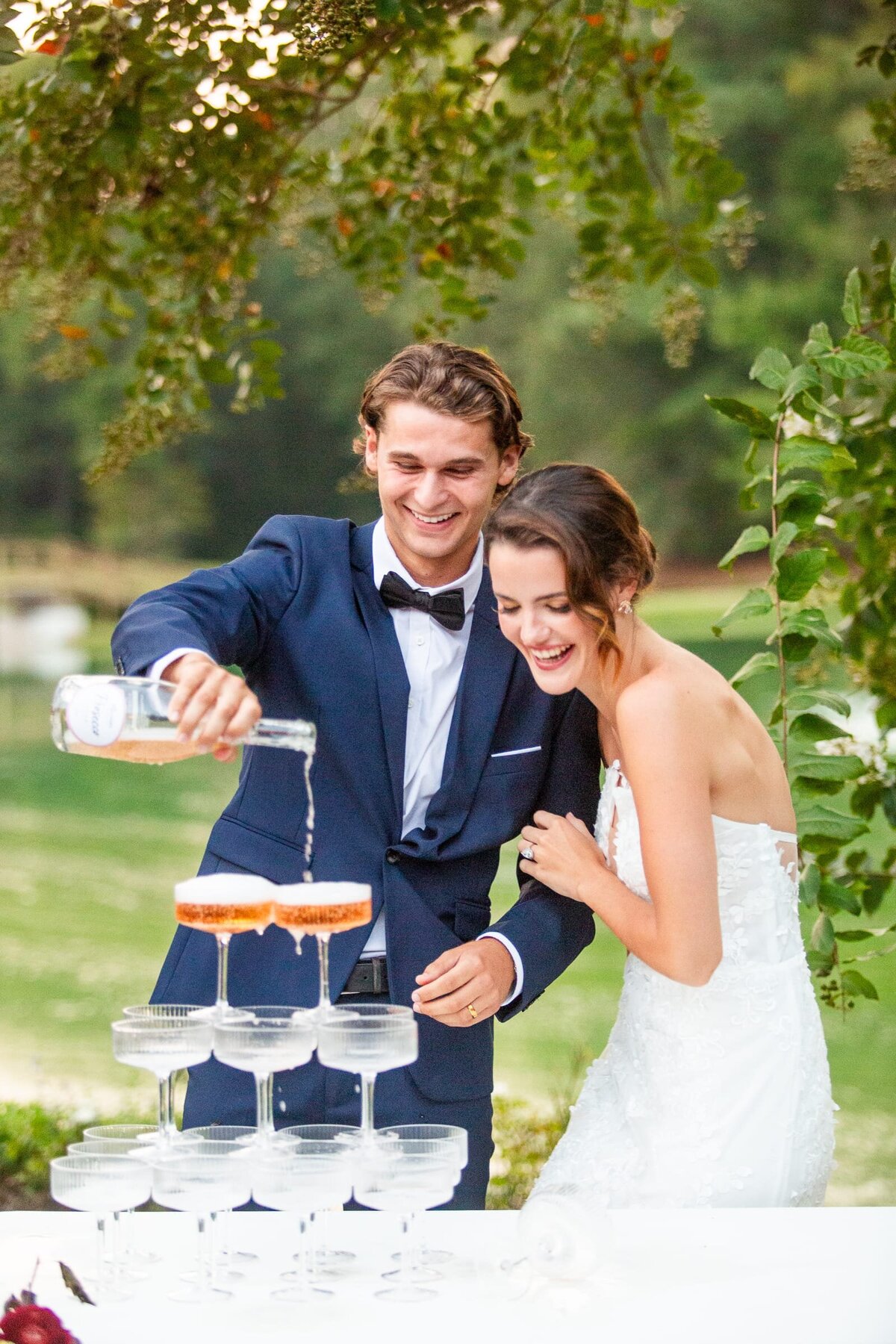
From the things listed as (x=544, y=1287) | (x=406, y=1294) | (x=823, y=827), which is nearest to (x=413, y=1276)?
(x=406, y=1294)

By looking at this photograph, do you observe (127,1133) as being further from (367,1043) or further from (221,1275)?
(367,1043)

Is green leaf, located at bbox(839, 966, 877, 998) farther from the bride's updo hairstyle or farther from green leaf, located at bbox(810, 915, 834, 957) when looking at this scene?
the bride's updo hairstyle

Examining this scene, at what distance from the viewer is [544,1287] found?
64.7 inches

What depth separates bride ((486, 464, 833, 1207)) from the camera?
204 centimetres

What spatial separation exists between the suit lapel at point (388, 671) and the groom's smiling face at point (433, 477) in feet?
0.30

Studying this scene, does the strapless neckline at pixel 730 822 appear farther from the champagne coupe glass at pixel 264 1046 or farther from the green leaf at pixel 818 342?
the green leaf at pixel 818 342

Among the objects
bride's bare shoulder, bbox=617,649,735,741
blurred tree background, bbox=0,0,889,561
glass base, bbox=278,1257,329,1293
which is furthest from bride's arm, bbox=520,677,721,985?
blurred tree background, bbox=0,0,889,561

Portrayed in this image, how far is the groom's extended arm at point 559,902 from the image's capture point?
2209 mm

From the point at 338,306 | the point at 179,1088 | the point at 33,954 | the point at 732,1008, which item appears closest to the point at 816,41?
the point at 338,306

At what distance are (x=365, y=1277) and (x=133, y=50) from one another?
7.86ft

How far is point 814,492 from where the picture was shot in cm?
267

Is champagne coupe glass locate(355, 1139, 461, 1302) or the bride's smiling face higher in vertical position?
the bride's smiling face

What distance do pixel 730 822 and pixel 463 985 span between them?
466 millimetres

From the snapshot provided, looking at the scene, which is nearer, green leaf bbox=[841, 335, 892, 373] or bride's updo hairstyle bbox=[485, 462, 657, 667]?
bride's updo hairstyle bbox=[485, 462, 657, 667]
